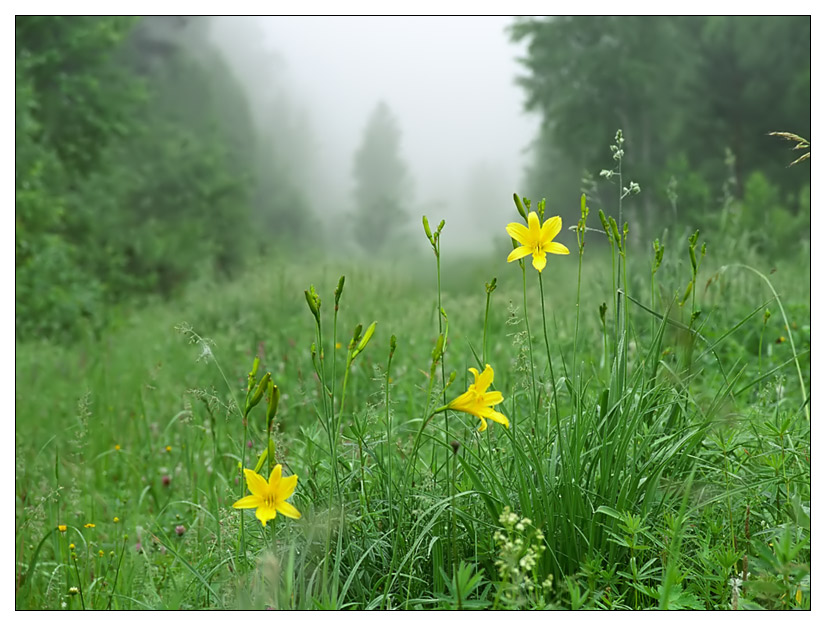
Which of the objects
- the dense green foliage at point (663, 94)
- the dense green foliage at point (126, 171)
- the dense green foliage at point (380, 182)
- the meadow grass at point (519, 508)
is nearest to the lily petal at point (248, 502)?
the meadow grass at point (519, 508)

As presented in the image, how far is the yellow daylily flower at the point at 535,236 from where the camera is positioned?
4.97 ft

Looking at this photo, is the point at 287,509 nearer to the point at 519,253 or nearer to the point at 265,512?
the point at 265,512

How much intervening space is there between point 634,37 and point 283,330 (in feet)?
26.0

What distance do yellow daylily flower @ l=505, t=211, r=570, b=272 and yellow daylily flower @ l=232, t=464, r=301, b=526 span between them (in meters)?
0.65

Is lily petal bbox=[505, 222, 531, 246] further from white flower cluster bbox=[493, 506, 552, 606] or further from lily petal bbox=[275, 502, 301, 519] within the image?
lily petal bbox=[275, 502, 301, 519]

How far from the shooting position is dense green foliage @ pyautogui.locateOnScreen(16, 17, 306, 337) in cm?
702

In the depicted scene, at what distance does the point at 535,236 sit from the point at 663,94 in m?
10.7

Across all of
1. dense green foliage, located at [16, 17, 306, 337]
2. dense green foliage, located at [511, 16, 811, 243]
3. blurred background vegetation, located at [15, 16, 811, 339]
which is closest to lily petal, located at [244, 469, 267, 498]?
blurred background vegetation, located at [15, 16, 811, 339]

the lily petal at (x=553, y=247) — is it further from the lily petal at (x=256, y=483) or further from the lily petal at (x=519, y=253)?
the lily petal at (x=256, y=483)

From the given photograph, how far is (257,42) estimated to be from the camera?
16.5 meters
